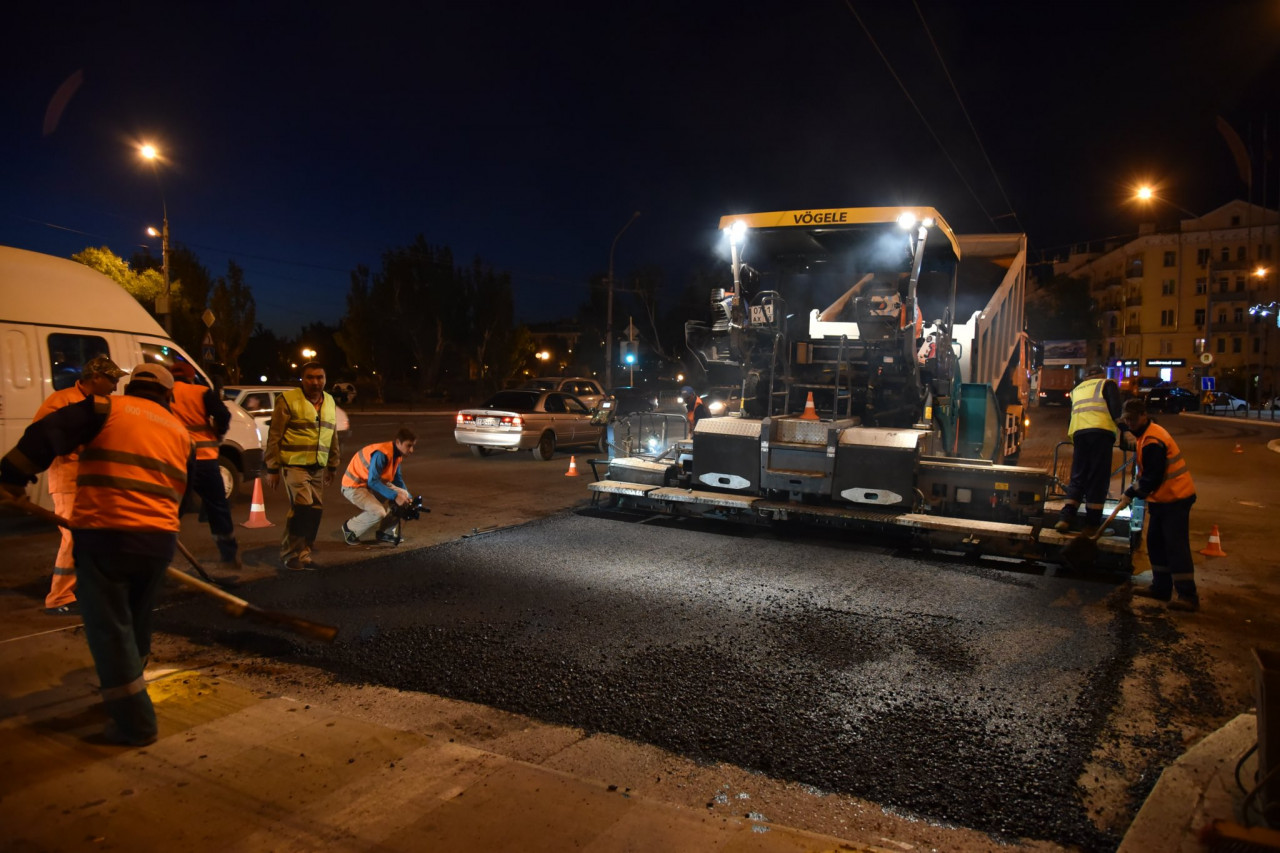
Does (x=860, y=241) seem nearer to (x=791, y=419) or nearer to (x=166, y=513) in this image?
(x=791, y=419)

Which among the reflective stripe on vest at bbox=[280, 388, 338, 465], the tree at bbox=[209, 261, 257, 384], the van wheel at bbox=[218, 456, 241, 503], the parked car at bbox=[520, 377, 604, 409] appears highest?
the tree at bbox=[209, 261, 257, 384]

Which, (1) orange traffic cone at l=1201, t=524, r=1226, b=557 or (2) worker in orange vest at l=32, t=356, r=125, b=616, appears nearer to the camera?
(2) worker in orange vest at l=32, t=356, r=125, b=616

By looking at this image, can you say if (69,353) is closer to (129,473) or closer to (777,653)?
(129,473)

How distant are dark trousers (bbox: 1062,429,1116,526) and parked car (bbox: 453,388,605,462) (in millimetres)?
9540

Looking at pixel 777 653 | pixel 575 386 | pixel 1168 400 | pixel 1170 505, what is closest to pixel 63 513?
pixel 777 653

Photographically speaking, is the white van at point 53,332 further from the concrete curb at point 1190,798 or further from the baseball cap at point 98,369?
the concrete curb at point 1190,798

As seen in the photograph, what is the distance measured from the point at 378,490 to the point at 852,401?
4.95 metres

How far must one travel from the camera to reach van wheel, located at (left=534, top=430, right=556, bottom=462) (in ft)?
51.4

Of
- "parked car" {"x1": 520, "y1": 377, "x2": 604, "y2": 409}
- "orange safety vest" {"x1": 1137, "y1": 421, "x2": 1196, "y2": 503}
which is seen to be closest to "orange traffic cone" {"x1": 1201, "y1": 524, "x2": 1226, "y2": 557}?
"orange safety vest" {"x1": 1137, "y1": 421, "x2": 1196, "y2": 503}

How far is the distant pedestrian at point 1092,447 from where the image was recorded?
284 inches

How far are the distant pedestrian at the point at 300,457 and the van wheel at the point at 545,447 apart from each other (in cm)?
879

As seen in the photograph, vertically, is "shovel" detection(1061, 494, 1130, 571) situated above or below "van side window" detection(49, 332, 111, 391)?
below

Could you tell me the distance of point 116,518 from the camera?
3504 mm

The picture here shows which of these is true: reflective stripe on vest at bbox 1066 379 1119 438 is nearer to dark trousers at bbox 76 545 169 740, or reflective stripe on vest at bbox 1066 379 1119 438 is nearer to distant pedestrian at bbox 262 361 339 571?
distant pedestrian at bbox 262 361 339 571
